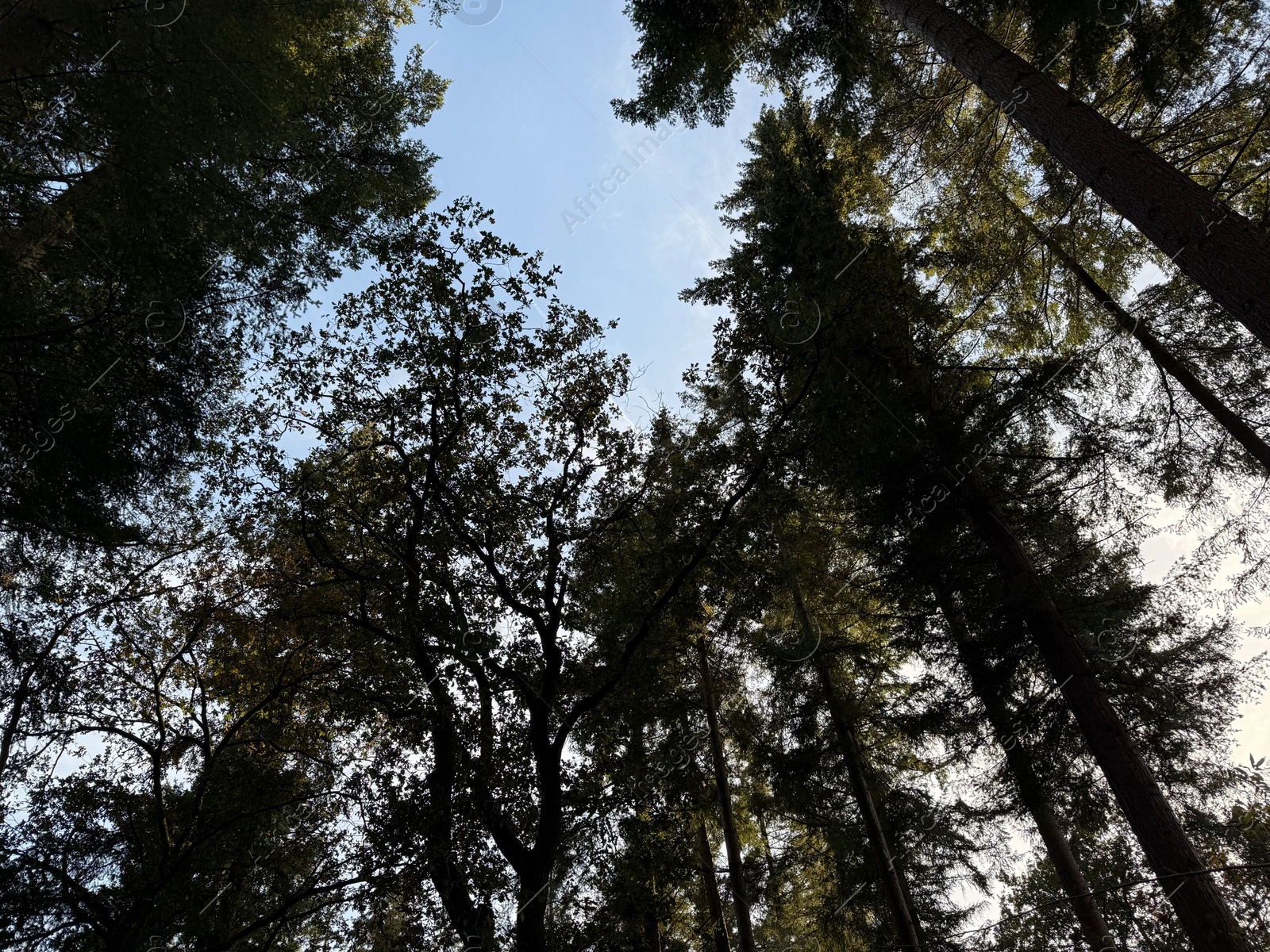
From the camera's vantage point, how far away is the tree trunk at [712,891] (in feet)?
36.0

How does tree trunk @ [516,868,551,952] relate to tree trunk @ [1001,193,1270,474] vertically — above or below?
below

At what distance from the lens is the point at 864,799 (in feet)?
33.1

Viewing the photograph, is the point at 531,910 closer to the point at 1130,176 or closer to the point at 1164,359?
the point at 1130,176

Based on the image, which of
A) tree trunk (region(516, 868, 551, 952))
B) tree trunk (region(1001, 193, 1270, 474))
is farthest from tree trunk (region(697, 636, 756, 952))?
tree trunk (region(1001, 193, 1270, 474))

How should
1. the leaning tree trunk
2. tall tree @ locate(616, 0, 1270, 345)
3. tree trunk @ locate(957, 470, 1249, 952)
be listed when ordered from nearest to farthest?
the leaning tree trunk < tall tree @ locate(616, 0, 1270, 345) < tree trunk @ locate(957, 470, 1249, 952)

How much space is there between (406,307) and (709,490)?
200 inches

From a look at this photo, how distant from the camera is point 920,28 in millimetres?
6953

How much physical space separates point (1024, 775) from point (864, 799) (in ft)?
10.4

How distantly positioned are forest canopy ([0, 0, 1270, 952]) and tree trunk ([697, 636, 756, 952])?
143mm

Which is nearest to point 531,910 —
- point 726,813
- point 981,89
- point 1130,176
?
point 726,813

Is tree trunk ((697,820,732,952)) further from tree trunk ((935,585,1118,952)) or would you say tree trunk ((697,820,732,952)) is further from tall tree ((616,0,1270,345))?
tall tree ((616,0,1270,345))

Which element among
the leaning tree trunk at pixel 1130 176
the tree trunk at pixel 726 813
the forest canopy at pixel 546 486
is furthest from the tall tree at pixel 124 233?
the tree trunk at pixel 726 813

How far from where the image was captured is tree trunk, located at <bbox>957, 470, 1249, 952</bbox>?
17.8 feet

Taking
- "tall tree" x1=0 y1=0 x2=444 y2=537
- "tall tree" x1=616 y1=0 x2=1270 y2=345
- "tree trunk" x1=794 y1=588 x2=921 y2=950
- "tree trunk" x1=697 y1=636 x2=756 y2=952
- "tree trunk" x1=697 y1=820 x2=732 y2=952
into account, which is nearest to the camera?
"tall tree" x1=616 y1=0 x2=1270 y2=345
